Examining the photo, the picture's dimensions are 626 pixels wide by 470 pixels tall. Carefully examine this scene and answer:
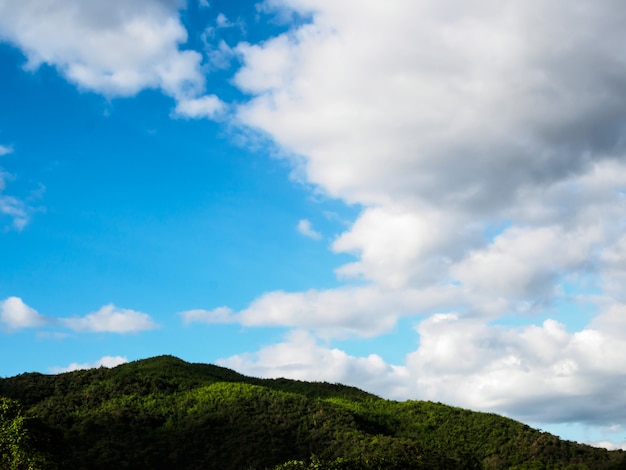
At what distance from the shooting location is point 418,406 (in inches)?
2997

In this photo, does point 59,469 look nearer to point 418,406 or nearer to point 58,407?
point 58,407

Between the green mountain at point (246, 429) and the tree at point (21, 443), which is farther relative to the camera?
the green mountain at point (246, 429)

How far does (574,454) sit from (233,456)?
31837 millimetres

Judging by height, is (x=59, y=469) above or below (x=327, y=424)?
below

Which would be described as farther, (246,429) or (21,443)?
(246,429)

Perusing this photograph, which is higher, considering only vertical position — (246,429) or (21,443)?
(246,429)

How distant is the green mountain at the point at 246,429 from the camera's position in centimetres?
5819

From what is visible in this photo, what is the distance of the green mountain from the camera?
58188 mm

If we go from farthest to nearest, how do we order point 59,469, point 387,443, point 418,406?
point 418,406 → point 387,443 → point 59,469

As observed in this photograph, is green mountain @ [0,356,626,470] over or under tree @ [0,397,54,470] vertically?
over

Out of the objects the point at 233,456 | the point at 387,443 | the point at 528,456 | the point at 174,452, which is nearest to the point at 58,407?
the point at 174,452

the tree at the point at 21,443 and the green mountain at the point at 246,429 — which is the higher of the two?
the green mountain at the point at 246,429

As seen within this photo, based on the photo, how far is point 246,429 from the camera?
64.8 meters

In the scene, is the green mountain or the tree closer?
the tree
